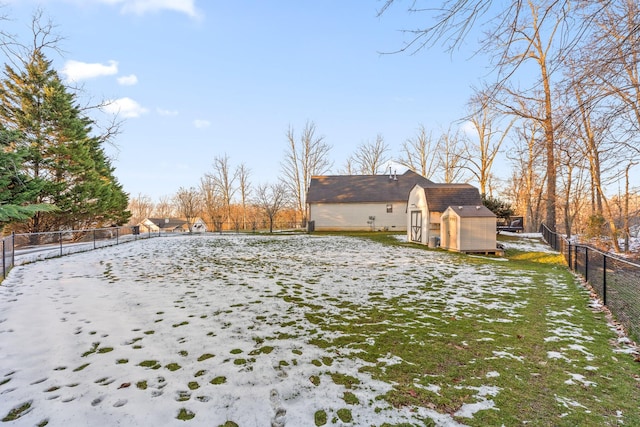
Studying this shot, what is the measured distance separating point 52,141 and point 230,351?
20.2 m

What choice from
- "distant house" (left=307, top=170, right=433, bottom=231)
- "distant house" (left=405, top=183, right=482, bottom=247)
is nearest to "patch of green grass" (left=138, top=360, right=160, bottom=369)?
"distant house" (left=405, top=183, right=482, bottom=247)

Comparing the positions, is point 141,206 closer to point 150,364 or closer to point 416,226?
point 416,226

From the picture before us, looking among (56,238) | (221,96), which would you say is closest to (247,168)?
(221,96)

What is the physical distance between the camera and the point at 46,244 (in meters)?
11.9

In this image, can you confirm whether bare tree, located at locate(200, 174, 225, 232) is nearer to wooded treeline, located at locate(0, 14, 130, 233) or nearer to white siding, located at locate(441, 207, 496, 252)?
wooded treeline, located at locate(0, 14, 130, 233)

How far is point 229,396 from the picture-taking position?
2.64 meters

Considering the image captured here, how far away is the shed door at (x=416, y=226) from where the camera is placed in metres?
16.6

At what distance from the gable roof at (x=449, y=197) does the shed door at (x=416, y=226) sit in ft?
4.64

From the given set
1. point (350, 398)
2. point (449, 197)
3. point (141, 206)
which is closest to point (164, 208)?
point (141, 206)

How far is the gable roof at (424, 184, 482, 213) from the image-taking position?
15141 millimetres

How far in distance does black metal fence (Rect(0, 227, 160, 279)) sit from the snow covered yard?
246cm

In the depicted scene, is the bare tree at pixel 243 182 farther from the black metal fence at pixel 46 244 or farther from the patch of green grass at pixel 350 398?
the patch of green grass at pixel 350 398

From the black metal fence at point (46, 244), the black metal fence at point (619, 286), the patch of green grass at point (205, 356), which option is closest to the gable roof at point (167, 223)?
the black metal fence at point (46, 244)

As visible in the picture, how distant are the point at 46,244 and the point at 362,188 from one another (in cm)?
2374
